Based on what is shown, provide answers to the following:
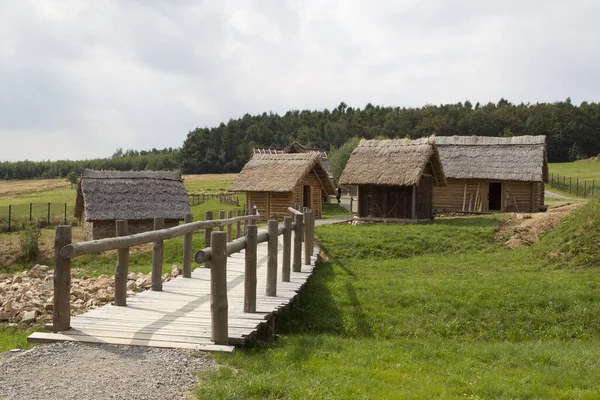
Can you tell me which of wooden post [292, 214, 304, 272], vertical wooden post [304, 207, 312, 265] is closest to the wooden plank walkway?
wooden post [292, 214, 304, 272]

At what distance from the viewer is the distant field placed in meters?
59.4

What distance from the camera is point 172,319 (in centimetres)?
754

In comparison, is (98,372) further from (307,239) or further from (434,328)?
(307,239)

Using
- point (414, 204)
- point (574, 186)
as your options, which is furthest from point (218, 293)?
point (574, 186)

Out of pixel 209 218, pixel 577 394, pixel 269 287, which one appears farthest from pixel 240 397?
pixel 209 218

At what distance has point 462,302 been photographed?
1085cm

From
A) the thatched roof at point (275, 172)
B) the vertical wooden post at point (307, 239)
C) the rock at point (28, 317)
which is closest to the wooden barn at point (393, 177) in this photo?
the thatched roof at point (275, 172)

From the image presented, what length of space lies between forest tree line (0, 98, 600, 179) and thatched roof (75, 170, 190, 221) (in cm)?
4416

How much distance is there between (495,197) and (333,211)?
10.2 meters

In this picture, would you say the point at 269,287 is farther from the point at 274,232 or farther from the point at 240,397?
the point at 240,397

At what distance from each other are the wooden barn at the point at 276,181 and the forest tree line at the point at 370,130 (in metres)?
39.2

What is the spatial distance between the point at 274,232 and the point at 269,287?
3.05ft

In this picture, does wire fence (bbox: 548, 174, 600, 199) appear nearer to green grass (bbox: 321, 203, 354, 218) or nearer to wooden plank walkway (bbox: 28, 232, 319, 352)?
green grass (bbox: 321, 203, 354, 218)

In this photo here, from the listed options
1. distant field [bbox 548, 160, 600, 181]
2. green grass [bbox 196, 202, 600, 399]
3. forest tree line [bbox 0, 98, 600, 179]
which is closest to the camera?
green grass [bbox 196, 202, 600, 399]
